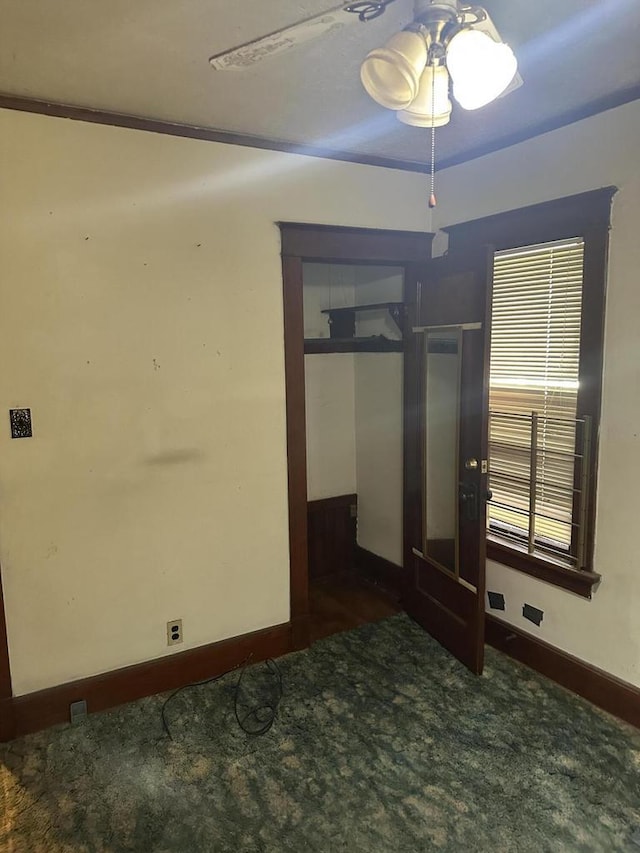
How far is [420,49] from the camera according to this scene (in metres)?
1.23

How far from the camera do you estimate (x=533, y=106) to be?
231cm

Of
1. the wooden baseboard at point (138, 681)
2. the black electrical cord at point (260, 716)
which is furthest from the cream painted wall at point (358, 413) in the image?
the black electrical cord at point (260, 716)

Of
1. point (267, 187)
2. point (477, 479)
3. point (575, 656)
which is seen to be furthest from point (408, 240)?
point (575, 656)

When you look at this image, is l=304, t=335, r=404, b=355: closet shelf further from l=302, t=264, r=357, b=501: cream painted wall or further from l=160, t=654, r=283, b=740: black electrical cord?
l=160, t=654, r=283, b=740: black electrical cord

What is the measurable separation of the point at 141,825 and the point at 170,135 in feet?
8.69

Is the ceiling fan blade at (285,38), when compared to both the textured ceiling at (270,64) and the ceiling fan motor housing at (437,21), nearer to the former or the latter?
the ceiling fan motor housing at (437,21)

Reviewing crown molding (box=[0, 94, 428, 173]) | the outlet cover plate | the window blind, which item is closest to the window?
the window blind

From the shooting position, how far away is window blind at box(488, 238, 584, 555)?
259cm

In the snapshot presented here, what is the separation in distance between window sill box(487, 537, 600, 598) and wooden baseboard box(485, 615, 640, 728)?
1.06ft

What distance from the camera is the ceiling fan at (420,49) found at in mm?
1205

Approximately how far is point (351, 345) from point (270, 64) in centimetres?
186

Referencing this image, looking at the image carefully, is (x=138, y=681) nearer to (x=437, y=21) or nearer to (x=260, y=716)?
(x=260, y=716)

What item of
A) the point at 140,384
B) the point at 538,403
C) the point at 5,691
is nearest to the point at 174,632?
the point at 5,691

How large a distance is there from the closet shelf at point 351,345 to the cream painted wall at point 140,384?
0.70 m
